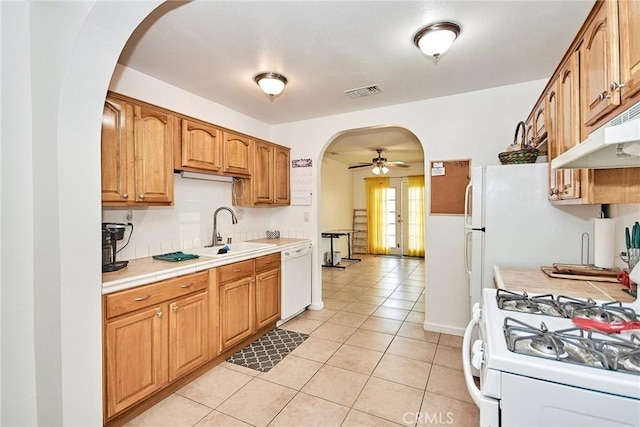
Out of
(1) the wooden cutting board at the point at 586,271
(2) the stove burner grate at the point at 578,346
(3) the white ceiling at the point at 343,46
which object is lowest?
(2) the stove burner grate at the point at 578,346

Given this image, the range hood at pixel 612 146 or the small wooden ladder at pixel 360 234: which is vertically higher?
the range hood at pixel 612 146

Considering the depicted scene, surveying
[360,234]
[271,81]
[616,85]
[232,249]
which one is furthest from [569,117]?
[360,234]

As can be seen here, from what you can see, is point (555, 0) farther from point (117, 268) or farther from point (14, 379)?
point (14, 379)

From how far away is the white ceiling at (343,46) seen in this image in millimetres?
1765

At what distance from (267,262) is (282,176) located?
1.24 m

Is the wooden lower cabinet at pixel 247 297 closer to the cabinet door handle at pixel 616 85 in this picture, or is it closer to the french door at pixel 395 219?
the cabinet door handle at pixel 616 85

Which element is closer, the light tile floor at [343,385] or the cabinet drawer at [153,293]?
the cabinet drawer at [153,293]

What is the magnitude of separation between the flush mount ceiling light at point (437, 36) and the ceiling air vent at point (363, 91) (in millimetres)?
895

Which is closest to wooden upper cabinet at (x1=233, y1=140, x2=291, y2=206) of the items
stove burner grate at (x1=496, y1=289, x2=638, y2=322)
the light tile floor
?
the light tile floor

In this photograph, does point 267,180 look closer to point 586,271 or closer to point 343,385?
point 343,385

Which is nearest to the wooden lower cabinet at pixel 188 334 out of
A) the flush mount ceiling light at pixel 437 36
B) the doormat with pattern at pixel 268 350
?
the doormat with pattern at pixel 268 350

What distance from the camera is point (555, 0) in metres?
1.70

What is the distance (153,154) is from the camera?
2291 millimetres

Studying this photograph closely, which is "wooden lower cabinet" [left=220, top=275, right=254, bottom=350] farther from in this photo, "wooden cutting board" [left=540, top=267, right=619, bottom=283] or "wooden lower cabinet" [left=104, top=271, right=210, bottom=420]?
"wooden cutting board" [left=540, top=267, right=619, bottom=283]
